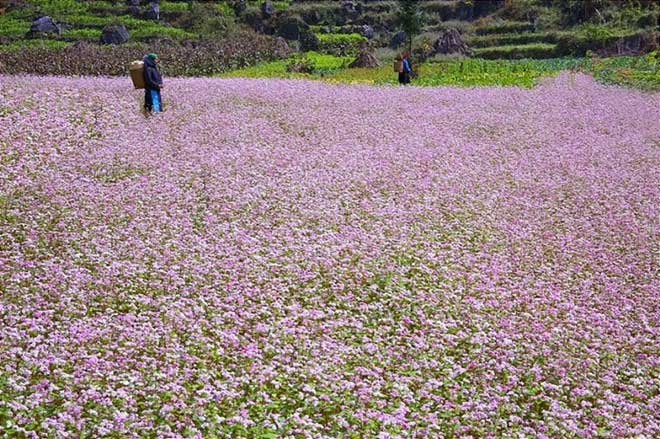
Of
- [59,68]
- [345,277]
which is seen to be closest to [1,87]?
[59,68]

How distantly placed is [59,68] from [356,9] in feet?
165

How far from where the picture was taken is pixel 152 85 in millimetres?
20375

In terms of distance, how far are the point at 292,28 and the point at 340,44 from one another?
6.67 metres

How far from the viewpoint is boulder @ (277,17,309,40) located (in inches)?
2581

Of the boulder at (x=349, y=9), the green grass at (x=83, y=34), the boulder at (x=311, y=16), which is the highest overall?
the boulder at (x=349, y=9)

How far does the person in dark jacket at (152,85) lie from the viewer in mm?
20250

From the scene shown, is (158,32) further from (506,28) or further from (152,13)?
(506,28)

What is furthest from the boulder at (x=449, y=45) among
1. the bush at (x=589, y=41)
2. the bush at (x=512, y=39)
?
the bush at (x=589, y=41)

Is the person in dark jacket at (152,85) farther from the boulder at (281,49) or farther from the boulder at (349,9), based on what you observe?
the boulder at (349,9)

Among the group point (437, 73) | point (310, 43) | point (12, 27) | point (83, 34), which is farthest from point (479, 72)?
point (12, 27)

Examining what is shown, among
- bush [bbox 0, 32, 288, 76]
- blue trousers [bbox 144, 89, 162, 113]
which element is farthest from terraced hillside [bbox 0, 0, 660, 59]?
blue trousers [bbox 144, 89, 162, 113]

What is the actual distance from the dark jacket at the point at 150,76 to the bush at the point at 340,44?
40089 mm

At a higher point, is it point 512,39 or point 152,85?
point 512,39

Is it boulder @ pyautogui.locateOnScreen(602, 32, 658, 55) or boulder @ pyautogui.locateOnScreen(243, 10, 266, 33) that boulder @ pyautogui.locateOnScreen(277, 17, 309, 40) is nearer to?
boulder @ pyautogui.locateOnScreen(243, 10, 266, 33)
